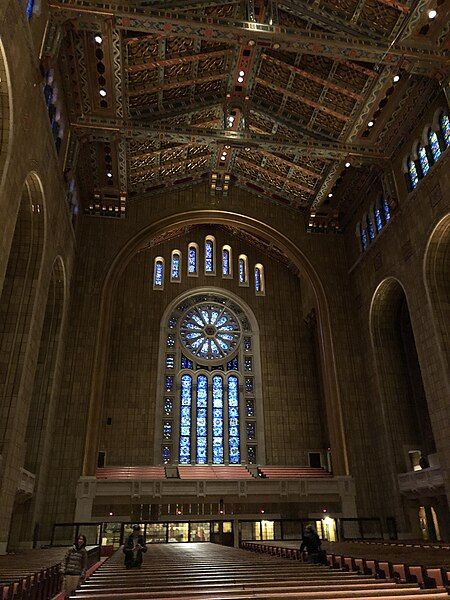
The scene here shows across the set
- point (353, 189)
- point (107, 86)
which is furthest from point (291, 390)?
point (107, 86)

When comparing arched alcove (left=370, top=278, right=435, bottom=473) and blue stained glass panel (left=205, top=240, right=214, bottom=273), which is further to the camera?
blue stained glass panel (left=205, top=240, right=214, bottom=273)

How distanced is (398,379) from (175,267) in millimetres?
13850

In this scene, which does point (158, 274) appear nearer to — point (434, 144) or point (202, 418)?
point (202, 418)

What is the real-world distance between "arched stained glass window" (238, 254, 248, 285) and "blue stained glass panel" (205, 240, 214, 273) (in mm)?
1716

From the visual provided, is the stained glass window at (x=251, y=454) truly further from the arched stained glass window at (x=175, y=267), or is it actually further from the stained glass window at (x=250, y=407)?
the arched stained glass window at (x=175, y=267)

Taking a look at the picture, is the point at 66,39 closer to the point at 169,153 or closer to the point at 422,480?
the point at 169,153

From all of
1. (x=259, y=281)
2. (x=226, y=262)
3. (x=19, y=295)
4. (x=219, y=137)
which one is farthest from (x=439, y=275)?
(x=19, y=295)

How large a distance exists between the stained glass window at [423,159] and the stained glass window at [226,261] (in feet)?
42.5

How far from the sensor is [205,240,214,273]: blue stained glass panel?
2794 cm

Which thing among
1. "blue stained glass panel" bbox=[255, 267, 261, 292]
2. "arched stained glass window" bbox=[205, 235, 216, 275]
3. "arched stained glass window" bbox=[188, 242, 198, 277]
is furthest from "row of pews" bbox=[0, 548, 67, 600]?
"blue stained glass panel" bbox=[255, 267, 261, 292]

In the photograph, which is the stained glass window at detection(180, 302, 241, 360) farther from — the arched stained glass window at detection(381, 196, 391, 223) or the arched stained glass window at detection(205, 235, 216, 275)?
the arched stained glass window at detection(381, 196, 391, 223)

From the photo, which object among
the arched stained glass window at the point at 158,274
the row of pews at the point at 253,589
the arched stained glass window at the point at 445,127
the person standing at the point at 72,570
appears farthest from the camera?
the arched stained glass window at the point at 158,274

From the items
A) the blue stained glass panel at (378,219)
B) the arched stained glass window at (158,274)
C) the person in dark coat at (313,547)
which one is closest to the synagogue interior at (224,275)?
the arched stained glass window at (158,274)

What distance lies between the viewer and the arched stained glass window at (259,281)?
28.0 m
